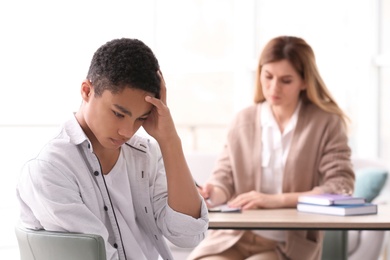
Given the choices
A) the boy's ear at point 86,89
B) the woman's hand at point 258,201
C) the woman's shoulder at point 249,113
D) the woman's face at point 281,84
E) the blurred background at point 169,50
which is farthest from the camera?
the blurred background at point 169,50

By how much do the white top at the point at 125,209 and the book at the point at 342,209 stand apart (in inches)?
37.1

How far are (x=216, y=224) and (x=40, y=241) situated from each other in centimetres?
86

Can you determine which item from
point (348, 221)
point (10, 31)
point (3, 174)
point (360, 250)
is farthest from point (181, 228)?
point (10, 31)

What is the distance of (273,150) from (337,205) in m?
Result: 0.49

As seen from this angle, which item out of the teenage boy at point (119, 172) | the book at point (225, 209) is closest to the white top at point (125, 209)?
the teenage boy at point (119, 172)

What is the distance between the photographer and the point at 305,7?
6371mm

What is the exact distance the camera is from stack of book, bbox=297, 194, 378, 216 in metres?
2.95

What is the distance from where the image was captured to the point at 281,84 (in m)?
→ 3.32

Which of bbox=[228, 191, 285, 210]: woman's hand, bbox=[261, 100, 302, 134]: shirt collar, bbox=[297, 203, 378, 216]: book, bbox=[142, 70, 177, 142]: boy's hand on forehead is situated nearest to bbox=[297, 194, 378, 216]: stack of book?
bbox=[297, 203, 378, 216]: book

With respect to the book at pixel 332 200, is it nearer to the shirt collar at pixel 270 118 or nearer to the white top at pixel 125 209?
the shirt collar at pixel 270 118

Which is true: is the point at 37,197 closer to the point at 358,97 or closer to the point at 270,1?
the point at 358,97

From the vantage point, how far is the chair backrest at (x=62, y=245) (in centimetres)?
199

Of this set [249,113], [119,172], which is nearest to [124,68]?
[119,172]

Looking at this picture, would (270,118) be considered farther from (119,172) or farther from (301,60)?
(119,172)
